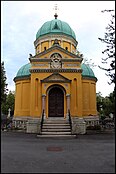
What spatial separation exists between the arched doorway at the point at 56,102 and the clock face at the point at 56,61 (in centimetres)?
227

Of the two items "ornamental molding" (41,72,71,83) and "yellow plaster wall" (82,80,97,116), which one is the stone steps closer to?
"ornamental molding" (41,72,71,83)

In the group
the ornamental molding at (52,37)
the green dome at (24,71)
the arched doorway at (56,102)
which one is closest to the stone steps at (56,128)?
the arched doorway at (56,102)

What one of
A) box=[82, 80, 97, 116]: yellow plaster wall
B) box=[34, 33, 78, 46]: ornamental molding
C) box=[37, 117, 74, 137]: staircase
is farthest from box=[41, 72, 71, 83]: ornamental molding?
box=[34, 33, 78, 46]: ornamental molding

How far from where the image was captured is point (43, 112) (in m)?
20.9

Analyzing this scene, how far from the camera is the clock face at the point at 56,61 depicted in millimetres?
21947

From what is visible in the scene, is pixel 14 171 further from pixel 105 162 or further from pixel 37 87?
pixel 37 87

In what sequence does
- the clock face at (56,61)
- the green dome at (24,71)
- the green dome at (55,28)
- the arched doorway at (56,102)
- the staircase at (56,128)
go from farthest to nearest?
the green dome at (55,28), the green dome at (24,71), the clock face at (56,61), the arched doorway at (56,102), the staircase at (56,128)

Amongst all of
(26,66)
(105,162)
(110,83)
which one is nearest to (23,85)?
(26,66)

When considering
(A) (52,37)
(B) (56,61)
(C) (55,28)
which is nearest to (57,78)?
(B) (56,61)

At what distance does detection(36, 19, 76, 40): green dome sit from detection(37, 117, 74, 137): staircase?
11968mm

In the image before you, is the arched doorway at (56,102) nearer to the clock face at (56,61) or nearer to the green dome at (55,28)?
the clock face at (56,61)

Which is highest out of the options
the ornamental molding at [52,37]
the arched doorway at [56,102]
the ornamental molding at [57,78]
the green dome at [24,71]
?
the ornamental molding at [52,37]

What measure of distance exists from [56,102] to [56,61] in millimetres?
4068

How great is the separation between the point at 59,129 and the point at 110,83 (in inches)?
382
